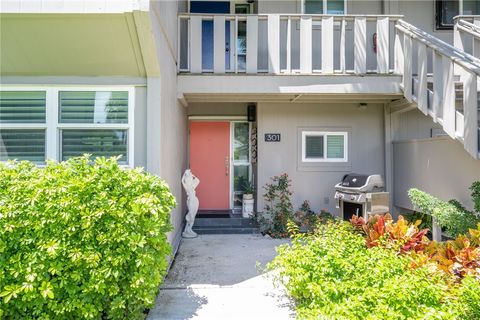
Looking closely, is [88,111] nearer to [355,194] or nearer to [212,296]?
[212,296]

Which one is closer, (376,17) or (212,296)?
(212,296)

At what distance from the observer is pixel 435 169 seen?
5.07m

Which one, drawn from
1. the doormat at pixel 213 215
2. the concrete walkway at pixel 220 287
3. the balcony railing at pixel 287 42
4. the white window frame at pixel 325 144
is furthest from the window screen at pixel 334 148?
the doormat at pixel 213 215

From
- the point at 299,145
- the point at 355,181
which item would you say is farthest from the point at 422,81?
the point at 299,145

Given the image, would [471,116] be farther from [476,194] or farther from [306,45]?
[306,45]

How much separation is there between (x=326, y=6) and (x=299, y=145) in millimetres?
3026

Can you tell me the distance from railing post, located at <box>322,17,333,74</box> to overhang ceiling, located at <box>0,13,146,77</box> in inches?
125

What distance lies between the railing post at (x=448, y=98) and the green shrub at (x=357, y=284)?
2303 mm

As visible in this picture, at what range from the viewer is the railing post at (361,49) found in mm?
5387

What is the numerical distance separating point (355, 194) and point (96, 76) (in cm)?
438

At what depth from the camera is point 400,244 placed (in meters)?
3.19

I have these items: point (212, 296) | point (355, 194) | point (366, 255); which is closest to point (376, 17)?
point (355, 194)

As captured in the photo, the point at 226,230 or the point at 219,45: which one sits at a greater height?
the point at 219,45

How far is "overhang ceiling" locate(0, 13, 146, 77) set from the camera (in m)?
3.16
